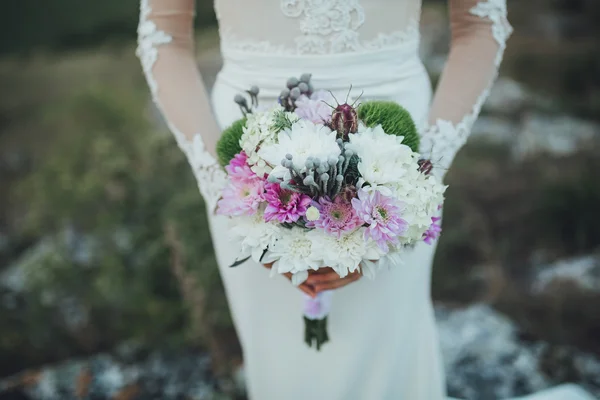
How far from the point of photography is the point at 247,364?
190cm

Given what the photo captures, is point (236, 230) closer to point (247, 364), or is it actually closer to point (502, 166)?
point (247, 364)

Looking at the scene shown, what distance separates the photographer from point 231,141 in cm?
134

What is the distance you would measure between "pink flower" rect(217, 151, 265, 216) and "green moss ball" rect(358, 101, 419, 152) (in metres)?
0.26

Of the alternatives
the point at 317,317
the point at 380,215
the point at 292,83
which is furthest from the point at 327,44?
the point at 317,317

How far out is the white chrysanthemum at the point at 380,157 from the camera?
3.77ft

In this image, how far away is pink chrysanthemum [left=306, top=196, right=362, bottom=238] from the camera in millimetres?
1165

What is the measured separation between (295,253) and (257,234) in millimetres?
88

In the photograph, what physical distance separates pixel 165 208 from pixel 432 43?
2.88 m

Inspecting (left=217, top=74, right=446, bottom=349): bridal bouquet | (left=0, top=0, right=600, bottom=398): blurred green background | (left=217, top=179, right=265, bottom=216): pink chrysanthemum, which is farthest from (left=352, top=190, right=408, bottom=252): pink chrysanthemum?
(left=0, top=0, right=600, bottom=398): blurred green background

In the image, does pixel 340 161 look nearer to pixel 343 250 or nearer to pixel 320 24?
pixel 343 250

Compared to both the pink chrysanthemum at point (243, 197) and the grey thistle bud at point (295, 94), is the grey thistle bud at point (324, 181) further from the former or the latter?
the grey thistle bud at point (295, 94)

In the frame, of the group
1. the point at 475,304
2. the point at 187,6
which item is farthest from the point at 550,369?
the point at 187,6

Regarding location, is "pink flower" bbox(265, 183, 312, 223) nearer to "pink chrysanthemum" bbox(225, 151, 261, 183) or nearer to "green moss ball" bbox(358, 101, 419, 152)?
"pink chrysanthemum" bbox(225, 151, 261, 183)

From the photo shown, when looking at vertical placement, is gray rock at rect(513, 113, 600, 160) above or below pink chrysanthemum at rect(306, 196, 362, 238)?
below
